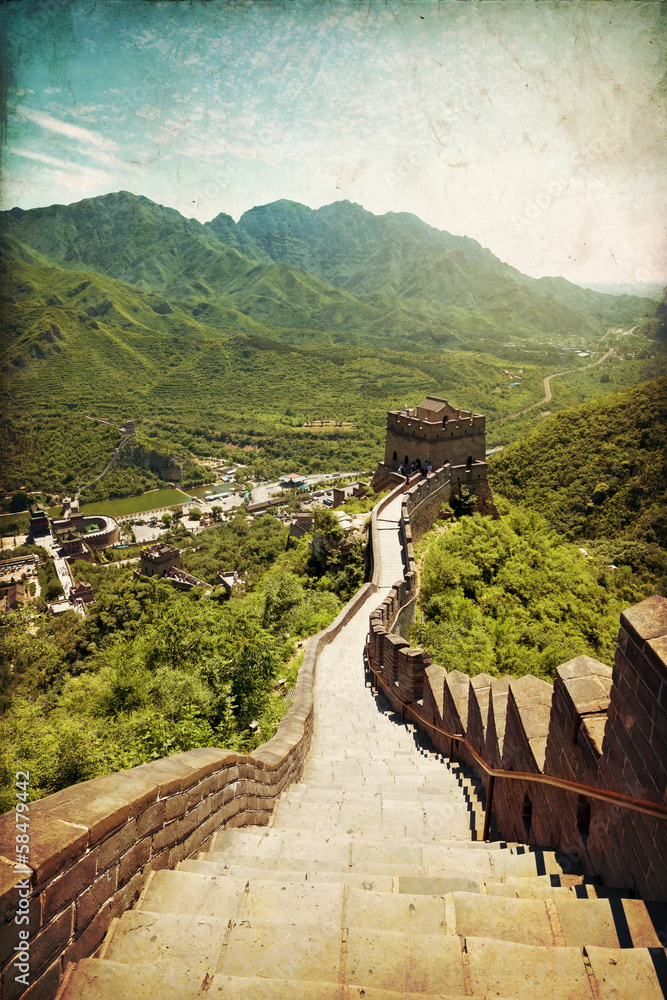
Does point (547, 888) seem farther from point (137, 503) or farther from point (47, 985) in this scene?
point (137, 503)

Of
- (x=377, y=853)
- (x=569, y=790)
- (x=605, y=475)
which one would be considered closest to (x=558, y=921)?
(x=569, y=790)

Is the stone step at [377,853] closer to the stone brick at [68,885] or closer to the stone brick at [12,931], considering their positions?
the stone brick at [68,885]

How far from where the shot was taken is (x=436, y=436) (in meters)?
24.5

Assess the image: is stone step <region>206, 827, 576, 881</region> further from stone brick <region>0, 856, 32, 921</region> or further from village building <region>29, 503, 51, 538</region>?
village building <region>29, 503, 51, 538</region>

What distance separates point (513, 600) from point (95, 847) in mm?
15424

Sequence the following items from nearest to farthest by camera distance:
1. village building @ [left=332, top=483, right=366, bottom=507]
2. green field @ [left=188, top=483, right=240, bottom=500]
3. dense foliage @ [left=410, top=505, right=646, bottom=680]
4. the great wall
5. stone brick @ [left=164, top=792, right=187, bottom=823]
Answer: the great wall → stone brick @ [left=164, top=792, right=187, bottom=823] → dense foliage @ [left=410, top=505, right=646, bottom=680] → village building @ [left=332, top=483, right=366, bottom=507] → green field @ [left=188, top=483, right=240, bottom=500]

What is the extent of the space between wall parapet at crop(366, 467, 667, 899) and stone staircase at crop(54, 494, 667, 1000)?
0.22 meters

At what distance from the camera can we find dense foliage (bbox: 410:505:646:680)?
1284 cm

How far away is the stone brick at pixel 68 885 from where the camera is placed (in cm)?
233

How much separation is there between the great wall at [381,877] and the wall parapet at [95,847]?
10 millimetres

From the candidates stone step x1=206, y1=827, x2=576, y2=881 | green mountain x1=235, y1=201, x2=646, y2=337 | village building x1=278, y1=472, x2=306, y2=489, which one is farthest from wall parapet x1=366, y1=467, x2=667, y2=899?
green mountain x1=235, y1=201, x2=646, y2=337

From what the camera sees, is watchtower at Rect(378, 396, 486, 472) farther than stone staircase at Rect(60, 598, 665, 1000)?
Yes

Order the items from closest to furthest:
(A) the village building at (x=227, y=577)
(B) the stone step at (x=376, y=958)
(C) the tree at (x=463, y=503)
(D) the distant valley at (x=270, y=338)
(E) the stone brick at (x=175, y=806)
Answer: (B) the stone step at (x=376, y=958)
(E) the stone brick at (x=175, y=806)
(C) the tree at (x=463, y=503)
(A) the village building at (x=227, y=577)
(D) the distant valley at (x=270, y=338)

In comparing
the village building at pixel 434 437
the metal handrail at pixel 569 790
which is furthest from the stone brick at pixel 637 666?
the village building at pixel 434 437
